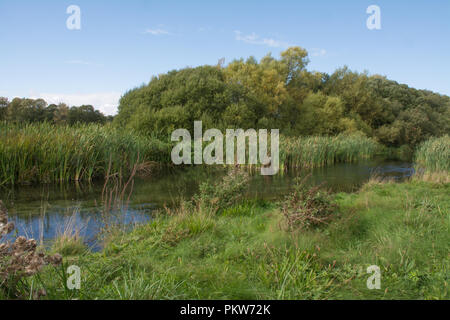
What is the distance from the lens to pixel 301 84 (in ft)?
158

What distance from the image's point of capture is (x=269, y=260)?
419 centimetres

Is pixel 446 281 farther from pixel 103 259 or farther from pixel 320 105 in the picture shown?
pixel 320 105

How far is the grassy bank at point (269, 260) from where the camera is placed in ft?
11.0

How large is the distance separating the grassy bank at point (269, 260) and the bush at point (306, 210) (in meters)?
0.16

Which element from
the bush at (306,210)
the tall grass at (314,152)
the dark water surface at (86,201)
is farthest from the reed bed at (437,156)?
the bush at (306,210)

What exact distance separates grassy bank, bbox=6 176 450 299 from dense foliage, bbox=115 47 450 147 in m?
18.3

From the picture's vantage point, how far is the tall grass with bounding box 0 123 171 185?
11969 mm

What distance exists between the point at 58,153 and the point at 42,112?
1629 inches

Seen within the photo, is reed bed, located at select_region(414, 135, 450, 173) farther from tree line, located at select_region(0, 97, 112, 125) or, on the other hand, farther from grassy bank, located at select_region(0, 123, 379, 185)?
tree line, located at select_region(0, 97, 112, 125)

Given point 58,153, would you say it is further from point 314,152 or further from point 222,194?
point 314,152

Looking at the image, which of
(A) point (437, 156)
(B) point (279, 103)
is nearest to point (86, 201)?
(A) point (437, 156)

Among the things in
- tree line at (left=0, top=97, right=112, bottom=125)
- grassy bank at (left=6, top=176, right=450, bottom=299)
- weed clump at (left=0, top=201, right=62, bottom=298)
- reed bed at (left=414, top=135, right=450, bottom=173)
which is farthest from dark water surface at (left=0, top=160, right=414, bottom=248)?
tree line at (left=0, top=97, right=112, bottom=125)

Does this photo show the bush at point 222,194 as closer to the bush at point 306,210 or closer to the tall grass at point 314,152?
the bush at point 306,210

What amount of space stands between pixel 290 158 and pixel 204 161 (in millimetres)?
5501
